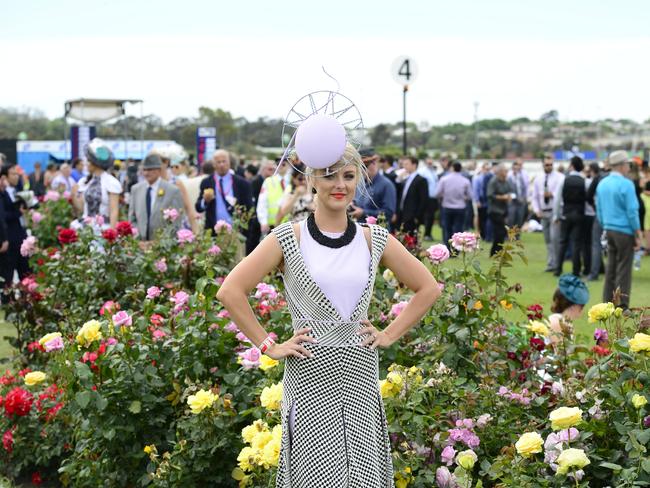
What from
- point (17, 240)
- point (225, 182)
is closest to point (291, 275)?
point (225, 182)

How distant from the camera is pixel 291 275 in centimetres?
357

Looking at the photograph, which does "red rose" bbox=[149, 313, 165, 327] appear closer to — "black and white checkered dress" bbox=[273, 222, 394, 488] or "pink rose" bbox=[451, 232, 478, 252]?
"pink rose" bbox=[451, 232, 478, 252]

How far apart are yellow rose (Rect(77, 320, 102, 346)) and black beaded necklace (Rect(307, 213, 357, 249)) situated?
72.1 inches

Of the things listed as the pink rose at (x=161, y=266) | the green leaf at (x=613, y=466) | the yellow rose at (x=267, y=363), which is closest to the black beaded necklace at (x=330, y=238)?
the yellow rose at (x=267, y=363)

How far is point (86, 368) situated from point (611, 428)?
240 centimetres

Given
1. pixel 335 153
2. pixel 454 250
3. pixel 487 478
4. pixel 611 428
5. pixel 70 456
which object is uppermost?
pixel 335 153

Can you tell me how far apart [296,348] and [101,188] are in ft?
23.3

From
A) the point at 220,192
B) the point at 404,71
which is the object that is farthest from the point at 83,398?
the point at 404,71

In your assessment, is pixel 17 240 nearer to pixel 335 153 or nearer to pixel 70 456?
pixel 70 456

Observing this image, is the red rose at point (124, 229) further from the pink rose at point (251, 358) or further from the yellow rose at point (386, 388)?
the yellow rose at point (386, 388)

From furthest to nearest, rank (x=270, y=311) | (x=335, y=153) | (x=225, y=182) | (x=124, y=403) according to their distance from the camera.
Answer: (x=225, y=182)
(x=270, y=311)
(x=124, y=403)
(x=335, y=153)

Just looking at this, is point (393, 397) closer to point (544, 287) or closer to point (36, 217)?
point (544, 287)

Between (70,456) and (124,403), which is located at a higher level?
(124,403)

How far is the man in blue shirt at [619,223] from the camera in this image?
11.5m
